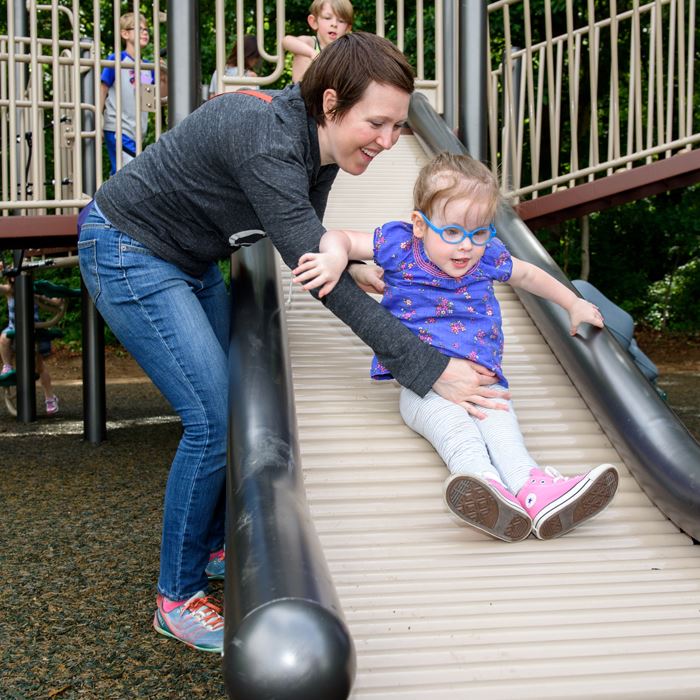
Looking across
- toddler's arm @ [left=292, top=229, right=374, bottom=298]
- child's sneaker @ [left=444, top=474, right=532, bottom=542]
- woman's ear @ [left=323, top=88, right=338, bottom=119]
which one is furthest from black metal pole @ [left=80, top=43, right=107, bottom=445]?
child's sneaker @ [left=444, top=474, right=532, bottom=542]

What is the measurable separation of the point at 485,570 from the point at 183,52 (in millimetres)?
3436

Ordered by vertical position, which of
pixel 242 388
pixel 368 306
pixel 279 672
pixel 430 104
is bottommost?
pixel 279 672

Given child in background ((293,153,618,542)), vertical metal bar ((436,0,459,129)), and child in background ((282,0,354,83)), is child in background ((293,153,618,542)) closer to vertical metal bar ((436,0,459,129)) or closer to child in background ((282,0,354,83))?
vertical metal bar ((436,0,459,129))

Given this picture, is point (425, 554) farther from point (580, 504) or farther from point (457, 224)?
point (457, 224)

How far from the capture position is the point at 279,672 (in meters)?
1.71

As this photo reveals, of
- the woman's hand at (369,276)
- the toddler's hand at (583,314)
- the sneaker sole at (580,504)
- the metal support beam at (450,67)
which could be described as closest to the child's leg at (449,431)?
the sneaker sole at (580,504)

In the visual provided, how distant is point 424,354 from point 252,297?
86cm

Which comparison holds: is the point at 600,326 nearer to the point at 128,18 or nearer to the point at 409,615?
the point at 409,615

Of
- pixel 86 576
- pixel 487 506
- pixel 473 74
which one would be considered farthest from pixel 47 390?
pixel 487 506

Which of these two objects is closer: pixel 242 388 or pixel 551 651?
pixel 551 651

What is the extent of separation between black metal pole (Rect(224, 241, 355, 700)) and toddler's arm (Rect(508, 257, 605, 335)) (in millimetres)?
850

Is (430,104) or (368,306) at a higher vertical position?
(430,104)

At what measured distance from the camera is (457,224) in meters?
2.95

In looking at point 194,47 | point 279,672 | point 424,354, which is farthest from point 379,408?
point 194,47
